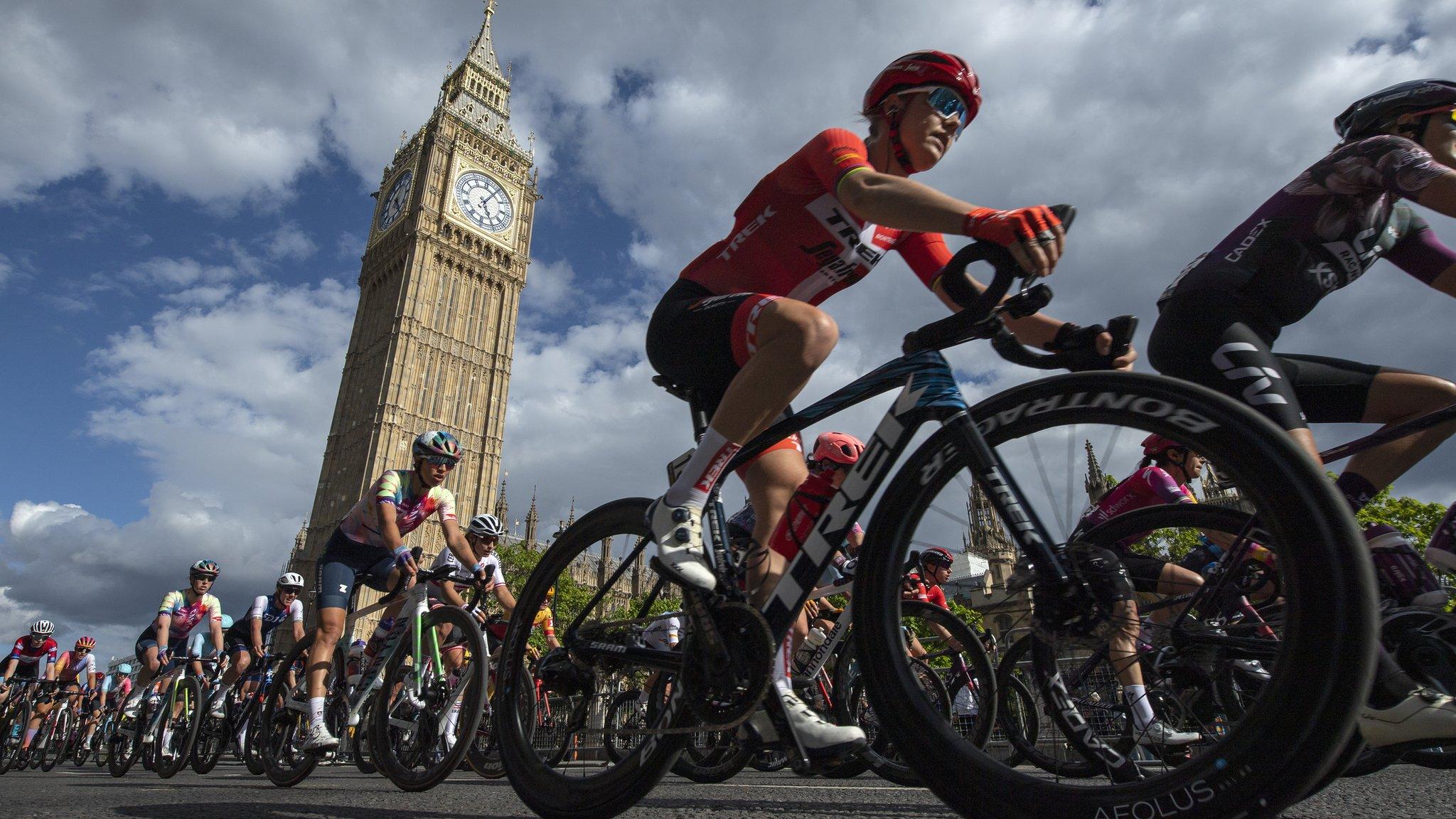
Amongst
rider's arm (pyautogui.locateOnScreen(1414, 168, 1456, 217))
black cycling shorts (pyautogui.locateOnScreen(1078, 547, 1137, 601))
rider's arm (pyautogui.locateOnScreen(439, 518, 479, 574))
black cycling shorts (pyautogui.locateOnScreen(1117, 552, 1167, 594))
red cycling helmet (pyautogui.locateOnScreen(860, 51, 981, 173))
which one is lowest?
black cycling shorts (pyautogui.locateOnScreen(1078, 547, 1137, 601))

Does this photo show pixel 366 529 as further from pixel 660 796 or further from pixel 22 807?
pixel 660 796

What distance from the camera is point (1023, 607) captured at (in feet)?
5.51

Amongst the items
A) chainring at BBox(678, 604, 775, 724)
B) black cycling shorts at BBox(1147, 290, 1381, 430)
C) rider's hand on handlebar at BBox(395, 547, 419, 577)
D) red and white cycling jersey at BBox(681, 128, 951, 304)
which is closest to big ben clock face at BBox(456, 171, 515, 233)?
rider's hand on handlebar at BBox(395, 547, 419, 577)

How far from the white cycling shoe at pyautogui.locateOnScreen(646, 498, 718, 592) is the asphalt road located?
742 mm

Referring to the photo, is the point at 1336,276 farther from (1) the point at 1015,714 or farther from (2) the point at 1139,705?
(1) the point at 1015,714

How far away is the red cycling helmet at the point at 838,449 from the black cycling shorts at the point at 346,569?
10.3 ft

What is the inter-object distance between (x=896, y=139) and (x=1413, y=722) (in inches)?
68.7

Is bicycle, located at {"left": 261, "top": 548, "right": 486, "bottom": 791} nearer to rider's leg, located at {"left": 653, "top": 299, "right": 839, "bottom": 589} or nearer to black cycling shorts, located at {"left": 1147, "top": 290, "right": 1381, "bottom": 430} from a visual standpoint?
rider's leg, located at {"left": 653, "top": 299, "right": 839, "bottom": 589}

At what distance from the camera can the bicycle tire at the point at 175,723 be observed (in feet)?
22.9

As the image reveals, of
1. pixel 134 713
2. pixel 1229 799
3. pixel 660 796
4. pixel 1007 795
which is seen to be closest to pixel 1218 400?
pixel 1229 799

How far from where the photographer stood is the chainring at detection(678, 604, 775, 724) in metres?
1.76

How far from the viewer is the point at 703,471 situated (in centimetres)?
204

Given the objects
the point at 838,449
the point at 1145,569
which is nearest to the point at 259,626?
the point at 838,449

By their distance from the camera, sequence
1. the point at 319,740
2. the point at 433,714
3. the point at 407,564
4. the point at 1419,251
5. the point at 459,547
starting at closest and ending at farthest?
the point at 1419,251 < the point at 433,714 < the point at 319,740 < the point at 407,564 < the point at 459,547
